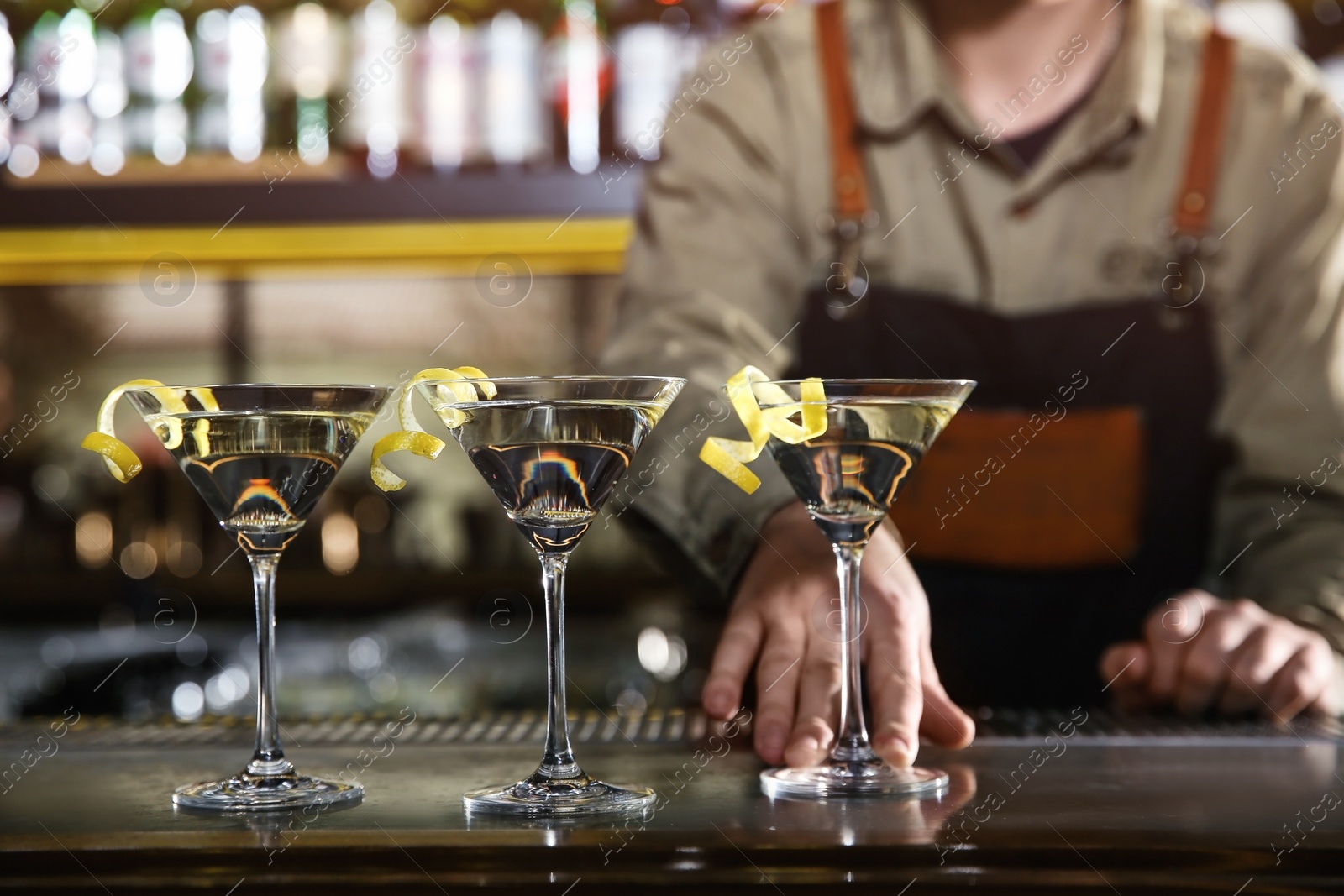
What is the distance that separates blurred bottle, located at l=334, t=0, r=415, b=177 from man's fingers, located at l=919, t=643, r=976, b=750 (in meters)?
1.47

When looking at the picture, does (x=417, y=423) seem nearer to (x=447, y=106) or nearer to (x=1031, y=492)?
(x=1031, y=492)

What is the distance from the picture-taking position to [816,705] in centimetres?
91

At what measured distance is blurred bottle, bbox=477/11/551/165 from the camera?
2133 mm

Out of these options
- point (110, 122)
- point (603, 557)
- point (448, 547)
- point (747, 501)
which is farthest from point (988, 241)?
point (110, 122)

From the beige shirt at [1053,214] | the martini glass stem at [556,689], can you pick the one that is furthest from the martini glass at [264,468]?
the beige shirt at [1053,214]

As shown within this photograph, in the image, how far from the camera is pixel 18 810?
2.48 ft

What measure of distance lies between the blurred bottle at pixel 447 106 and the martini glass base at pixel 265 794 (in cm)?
146

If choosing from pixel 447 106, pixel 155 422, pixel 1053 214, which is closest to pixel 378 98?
pixel 447 106

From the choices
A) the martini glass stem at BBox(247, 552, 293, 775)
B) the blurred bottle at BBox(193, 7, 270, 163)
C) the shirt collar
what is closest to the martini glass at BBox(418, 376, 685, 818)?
the martini glass stem at BBox(247, 552, 293, 775)

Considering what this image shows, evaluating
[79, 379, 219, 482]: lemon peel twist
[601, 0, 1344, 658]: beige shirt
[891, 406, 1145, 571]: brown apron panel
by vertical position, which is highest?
[601, 0, 1344, 658]: beige shirt

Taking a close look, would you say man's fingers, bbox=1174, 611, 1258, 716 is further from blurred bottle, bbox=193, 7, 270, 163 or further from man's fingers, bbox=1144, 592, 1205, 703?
blurred bottle, bbox=193, 7, 270, 163

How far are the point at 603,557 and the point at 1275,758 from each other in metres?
1.61

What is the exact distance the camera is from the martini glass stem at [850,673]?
812 millimetres

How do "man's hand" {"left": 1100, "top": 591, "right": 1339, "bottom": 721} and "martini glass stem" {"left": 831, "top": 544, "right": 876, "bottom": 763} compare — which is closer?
"martini glass stem" {"left": 831, "top": 544, "right": 876, "bottom": 763}
